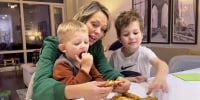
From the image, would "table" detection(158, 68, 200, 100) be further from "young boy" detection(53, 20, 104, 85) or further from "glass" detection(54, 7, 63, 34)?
"glass" detection(54, 7, 63, 34)

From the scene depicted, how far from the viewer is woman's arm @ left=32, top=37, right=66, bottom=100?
22.4 inches

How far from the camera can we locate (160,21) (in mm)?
3111

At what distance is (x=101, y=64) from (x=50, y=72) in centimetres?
36

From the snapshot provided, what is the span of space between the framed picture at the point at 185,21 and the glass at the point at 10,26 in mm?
5225

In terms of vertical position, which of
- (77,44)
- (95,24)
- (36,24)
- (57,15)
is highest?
(57,15)

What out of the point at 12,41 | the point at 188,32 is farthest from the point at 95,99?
the point at 12,41

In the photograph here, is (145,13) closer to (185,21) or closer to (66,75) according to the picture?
(185,21)

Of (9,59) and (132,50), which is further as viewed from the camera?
(9,59)

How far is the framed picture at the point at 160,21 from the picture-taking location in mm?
2982

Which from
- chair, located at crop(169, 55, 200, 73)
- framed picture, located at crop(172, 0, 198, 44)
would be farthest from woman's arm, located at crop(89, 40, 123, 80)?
framed picture, located at crop(172, 0, 198, 44)

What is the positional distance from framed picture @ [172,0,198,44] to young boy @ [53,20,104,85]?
2468mm

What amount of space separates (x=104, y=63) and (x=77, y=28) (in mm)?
330

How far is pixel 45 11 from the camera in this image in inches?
250

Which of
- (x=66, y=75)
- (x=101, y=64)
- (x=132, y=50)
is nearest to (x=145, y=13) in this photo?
(x=132, y=50)
